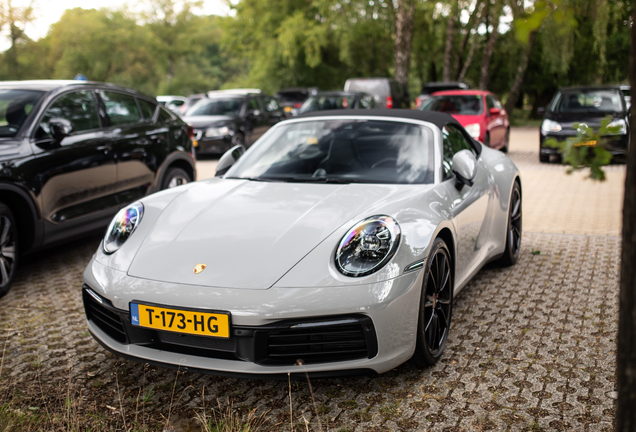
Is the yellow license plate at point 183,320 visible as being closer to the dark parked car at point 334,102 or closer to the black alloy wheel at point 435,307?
the black alloy wheel at point 435,307

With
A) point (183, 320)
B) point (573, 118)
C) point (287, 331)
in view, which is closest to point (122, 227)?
point (183, 320)

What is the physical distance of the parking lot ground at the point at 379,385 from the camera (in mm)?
2875

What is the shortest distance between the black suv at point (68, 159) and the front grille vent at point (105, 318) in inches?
75.2

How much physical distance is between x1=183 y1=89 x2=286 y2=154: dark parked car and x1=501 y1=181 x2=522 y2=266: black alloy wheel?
34.1 ft

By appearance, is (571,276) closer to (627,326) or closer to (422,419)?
(422,419)

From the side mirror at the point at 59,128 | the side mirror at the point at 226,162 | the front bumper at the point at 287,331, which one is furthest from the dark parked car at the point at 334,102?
the front bumper at the point at 287,331

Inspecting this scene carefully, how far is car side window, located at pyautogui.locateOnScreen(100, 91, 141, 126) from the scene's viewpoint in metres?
6.32

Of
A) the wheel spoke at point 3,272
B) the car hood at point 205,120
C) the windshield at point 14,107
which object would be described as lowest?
the wheel spoke at point 3,272

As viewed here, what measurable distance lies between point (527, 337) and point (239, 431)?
2.09 meters

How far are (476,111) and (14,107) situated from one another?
35.2ft

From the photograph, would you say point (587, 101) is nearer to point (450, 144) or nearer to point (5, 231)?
point (450, 144)

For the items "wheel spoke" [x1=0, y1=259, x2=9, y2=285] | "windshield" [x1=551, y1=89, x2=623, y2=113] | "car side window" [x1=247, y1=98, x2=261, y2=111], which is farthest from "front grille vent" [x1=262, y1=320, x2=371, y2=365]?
"car side window" [x1=247, y1=98, x2=261, y2=111]

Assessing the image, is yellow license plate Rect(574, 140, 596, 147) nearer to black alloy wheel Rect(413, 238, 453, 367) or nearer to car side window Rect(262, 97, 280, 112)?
black alloy wheel Rect(413, 238, 453, 367)

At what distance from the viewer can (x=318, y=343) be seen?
2840mm
